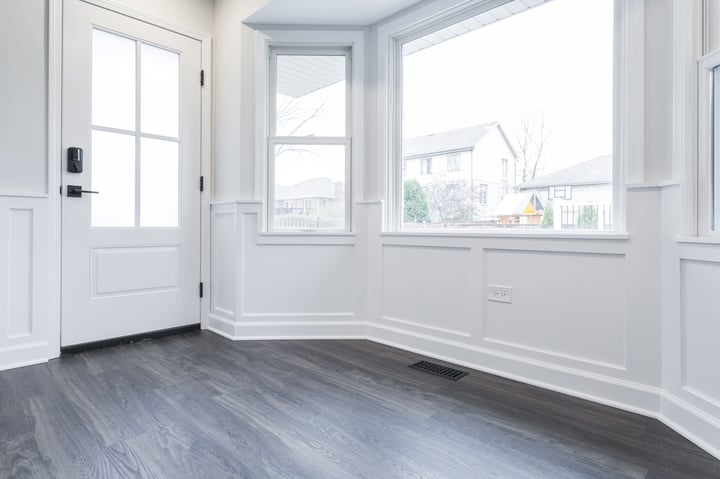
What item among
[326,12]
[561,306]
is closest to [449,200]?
[561,306]

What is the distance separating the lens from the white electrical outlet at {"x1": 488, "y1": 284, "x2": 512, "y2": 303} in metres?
2.31

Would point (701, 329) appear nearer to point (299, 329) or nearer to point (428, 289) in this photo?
point (428, 289)

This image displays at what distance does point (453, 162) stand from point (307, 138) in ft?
3.69

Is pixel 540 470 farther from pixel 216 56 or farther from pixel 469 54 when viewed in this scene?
pixel 216 56

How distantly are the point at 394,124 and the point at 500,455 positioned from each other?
7.21ft

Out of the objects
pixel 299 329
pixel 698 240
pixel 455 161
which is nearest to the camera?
pixel 698 240

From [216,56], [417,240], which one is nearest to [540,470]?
[417,240]

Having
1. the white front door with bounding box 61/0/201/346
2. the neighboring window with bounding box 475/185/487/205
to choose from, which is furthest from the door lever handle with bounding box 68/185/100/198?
the neighboring window with bounding box 475/185/487/205

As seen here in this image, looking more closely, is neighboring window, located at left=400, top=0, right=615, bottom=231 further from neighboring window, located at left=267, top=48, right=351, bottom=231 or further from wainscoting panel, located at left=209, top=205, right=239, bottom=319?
wainscoting panel, located at left=209, top=205, right=239, bottom=319

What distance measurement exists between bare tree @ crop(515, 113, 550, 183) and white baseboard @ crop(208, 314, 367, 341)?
61.7 inches

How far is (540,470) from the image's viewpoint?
4.62 feet

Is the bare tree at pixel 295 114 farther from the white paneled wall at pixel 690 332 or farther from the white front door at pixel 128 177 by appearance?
the white paneled wall at pixel 690 332

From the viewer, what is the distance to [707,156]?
5.39ft

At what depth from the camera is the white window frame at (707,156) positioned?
5.35ft
